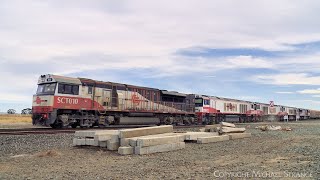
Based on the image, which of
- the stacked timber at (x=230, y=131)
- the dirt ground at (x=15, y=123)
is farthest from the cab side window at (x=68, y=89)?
the stacked timber at (x=230, y=131)

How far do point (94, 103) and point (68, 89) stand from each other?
2.31 meters

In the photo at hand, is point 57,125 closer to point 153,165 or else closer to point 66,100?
point 66,100

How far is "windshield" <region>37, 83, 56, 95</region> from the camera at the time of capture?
21828 millimetres

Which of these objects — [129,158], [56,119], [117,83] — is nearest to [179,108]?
[117,83]

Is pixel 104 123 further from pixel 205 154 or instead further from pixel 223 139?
pixel 205 154

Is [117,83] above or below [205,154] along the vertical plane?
above

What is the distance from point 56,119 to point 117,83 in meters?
6.78

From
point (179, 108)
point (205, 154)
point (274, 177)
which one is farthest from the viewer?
point (179, 108)

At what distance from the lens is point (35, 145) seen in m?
12.8

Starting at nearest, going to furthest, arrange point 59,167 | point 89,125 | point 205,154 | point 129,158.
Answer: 1. point 59,167
2. point 129,158
3. point 205,154
4. point 89,125

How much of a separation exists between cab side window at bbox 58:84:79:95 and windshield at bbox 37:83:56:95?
0.44m

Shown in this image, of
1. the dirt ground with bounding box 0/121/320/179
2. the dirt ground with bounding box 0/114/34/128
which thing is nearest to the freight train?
the dirt ground with bounding box 0/114/34/128

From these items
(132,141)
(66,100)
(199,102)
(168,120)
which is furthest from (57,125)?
(199,102)

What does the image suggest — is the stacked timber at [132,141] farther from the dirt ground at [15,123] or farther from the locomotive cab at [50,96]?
the dirt ground at [15,123]
